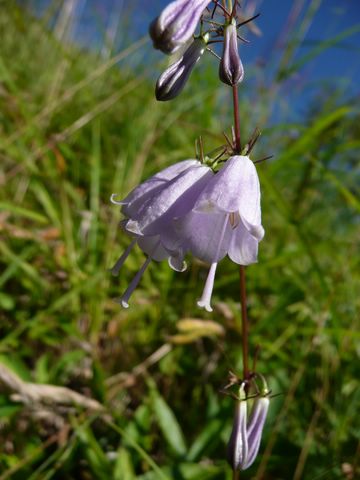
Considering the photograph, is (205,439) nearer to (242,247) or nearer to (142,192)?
(242,247)

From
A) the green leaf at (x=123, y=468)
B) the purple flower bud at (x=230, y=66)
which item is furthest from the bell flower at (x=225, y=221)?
the green leaf at (x=123, y=468)

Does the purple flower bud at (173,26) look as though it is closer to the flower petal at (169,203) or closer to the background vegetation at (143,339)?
the flower petal at (169,203)

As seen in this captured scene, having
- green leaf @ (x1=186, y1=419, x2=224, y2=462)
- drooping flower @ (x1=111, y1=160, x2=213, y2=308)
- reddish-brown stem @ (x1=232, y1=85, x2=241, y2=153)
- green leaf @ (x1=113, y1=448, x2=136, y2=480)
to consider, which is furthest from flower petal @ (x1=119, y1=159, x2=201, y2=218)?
green leaf @ (x1=186, y1=419, x2=224, y2=462)

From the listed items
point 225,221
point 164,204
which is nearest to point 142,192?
point 164,204

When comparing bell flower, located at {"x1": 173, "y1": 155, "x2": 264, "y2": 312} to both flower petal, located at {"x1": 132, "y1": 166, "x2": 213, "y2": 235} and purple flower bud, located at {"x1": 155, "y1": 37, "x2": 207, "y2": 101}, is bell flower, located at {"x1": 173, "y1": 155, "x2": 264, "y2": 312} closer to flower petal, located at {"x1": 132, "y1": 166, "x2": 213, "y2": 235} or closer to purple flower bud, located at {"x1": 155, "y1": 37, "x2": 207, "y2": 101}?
flower petal, located at {"x1": 132, "y1": 166, "x2": 213, "y2": 235}

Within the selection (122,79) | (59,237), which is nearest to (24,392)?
(59,237)

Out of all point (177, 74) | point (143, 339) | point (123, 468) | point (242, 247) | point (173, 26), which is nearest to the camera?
point (173, 26)
